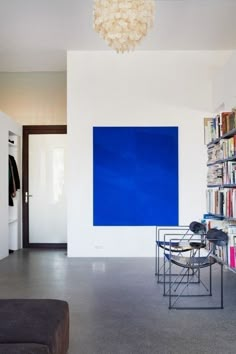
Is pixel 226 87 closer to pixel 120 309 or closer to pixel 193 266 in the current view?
pixel 193 266

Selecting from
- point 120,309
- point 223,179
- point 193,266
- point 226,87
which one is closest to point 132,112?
point 226,87

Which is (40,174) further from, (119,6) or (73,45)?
(119,6)

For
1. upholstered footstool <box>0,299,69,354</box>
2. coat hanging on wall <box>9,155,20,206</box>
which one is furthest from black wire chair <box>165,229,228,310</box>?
coat hanging on wall <box>9,155,20,206</box>

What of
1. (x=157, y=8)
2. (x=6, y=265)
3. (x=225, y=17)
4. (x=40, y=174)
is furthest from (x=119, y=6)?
(x=40, y=174)

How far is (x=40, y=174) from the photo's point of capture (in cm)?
699

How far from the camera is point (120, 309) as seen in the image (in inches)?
132

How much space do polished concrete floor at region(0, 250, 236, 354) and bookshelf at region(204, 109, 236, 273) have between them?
588 mm

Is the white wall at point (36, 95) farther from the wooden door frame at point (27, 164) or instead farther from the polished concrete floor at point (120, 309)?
the polished concrete floor at point (120, 309)

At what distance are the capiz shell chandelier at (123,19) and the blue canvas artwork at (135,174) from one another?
2848 mm

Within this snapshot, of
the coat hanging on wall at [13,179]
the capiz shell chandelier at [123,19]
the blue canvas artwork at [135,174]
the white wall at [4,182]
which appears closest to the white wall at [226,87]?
the blue canvas artwork at [135,174]

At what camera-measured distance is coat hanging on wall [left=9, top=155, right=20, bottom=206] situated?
640 cm

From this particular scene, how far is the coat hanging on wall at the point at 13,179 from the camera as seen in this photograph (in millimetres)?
6397

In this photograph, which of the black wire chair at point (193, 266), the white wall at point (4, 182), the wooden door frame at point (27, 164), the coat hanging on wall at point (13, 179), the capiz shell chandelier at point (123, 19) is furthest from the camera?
the wooden door frame at point (27, 164)

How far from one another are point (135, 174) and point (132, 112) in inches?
42.1
